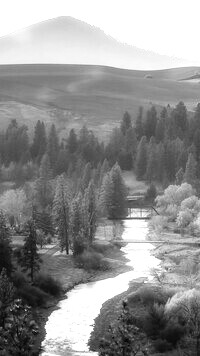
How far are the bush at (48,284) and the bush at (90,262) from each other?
13216mm

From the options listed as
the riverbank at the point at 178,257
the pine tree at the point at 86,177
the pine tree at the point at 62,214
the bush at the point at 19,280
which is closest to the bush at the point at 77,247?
the pine tree at the point at 62,214

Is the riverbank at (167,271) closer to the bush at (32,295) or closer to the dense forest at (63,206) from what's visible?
the dense forest at (63,206)

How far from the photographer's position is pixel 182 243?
111m

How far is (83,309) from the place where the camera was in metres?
72.2

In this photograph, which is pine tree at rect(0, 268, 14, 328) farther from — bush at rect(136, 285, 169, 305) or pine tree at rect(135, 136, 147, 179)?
pine tree at rect(135, 136, 147, 179)

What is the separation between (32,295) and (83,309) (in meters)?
6.92

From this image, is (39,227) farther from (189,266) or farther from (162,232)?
(189,266)

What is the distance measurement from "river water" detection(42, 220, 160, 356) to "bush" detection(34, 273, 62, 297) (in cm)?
181

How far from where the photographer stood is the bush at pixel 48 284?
3125 inches

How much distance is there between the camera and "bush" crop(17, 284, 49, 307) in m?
72.8

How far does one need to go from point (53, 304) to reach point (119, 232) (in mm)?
54364

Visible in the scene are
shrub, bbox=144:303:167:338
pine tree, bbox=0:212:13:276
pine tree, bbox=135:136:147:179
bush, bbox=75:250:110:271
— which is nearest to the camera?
shrub, bbox=144:303:167:338

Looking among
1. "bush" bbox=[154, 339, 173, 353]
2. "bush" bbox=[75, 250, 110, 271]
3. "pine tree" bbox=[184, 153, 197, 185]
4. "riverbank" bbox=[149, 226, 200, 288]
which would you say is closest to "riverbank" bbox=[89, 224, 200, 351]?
"riverbank" bbox=[149, 226, 200, 288]

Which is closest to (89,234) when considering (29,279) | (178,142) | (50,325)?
(29,279)
